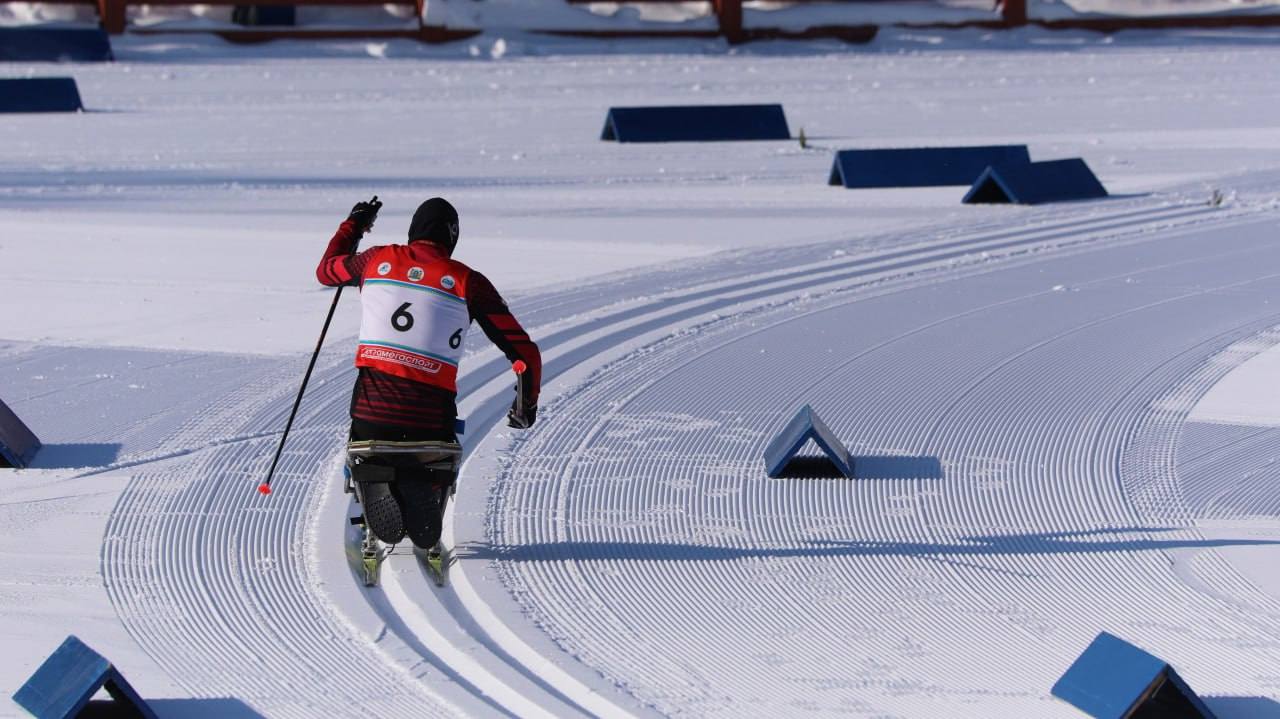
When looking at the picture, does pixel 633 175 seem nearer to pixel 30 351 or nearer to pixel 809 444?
pixel 30 351

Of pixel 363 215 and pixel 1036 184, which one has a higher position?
pixel 363 215

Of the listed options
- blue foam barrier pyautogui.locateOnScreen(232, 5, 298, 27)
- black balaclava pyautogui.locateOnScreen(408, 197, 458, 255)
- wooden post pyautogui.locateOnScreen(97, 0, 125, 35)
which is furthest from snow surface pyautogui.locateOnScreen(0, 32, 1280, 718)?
blue foam barrier pyautogui.locateOnScreen(232, 5, 298, 27)

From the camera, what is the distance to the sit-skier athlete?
17.3 ft

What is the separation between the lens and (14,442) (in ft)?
21.8

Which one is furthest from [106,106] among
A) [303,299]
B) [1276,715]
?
[1276,715]

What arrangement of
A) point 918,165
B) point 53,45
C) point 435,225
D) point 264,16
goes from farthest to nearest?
point 264,16
point 53,45
point 918,165
point 435,225

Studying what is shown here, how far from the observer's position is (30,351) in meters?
8.77

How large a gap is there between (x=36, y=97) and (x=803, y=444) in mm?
14803

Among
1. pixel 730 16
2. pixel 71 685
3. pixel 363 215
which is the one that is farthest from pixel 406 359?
pixel 730 16

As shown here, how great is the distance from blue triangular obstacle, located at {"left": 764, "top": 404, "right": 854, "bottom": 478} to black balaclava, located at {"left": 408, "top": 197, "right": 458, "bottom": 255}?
170 centimetres

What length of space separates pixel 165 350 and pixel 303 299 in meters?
1.30

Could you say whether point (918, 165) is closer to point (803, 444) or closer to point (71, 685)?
point (803, 444)

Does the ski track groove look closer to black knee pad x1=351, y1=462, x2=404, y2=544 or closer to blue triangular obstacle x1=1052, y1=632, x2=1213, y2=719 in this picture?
blue triangular obstacle x1=1052, y1=632, x2=1213, y2=719

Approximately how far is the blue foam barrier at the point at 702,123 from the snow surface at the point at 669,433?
0.56 m
